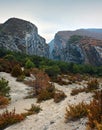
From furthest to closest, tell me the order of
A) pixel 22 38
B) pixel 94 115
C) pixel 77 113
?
pixel 22 38 < pixel 77 113 < pixel 94 115

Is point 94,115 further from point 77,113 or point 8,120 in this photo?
point 8,120

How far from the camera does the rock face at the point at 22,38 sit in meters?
119

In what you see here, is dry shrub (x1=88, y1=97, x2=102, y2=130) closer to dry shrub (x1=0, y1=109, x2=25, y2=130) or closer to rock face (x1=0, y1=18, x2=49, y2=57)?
dry shrub (x1=0, y1=109, x2=25, y2=130)

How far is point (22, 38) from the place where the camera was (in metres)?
129

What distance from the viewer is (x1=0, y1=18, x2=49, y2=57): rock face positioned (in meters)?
119

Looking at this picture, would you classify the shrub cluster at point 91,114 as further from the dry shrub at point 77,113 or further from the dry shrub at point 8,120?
the dry shrub at point 8,120

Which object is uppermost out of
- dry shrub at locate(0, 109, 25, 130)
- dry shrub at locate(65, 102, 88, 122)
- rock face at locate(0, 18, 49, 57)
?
dry shrub at locate(65, 102, 88, 122)

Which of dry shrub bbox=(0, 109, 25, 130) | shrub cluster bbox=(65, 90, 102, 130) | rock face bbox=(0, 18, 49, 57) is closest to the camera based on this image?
shrub cluster bbox=(65, 90, 102, 130)

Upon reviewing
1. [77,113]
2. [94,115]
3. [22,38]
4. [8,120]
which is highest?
[94,115]

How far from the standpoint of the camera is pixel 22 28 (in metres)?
145

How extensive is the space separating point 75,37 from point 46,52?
3085 cm

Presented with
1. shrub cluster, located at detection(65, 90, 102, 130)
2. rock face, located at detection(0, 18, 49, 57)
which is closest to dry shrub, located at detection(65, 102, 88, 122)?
shrub cluster, located at detection(65, 90, 102, 130)

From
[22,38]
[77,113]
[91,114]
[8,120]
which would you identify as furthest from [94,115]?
[22,38]

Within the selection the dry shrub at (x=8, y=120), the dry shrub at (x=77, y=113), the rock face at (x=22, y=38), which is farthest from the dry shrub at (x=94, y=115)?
the rock face at (x=22, y=38)
